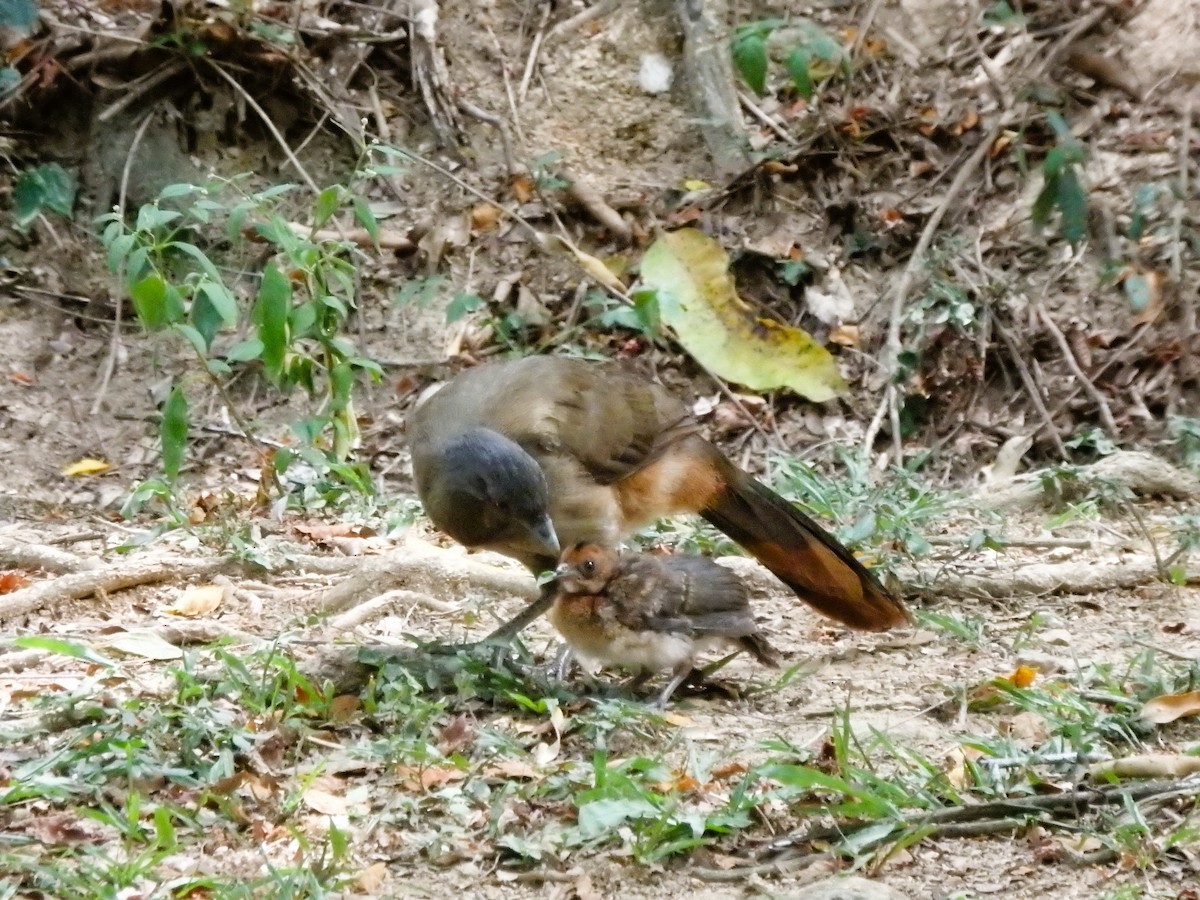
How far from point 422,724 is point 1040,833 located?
151cm

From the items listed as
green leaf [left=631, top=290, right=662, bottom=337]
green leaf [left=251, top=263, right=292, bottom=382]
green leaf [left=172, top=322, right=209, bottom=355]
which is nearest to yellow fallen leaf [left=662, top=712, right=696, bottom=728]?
green leaf [left=251, top=263, right=292, bottom=382]

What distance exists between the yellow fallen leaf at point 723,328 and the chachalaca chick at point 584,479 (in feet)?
8.07

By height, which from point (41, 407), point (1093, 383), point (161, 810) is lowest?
point (41, 407)

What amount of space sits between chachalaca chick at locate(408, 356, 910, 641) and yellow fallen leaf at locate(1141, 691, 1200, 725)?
111cm

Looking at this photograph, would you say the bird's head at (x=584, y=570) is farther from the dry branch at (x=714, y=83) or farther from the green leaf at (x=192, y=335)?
the dry branch at (x=714, y=83)

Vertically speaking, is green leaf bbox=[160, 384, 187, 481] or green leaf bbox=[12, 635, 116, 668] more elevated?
green leaf bbox=[12, 635, 116, 668]

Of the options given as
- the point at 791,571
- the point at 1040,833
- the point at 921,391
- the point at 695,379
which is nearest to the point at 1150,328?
the point at 921,391

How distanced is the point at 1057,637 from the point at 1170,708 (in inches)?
37.5

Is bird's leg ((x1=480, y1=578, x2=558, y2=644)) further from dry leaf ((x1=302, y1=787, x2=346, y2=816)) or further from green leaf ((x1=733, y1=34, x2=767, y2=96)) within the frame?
green leaf ((x1=733, y1=34, x2=767, y2=96))

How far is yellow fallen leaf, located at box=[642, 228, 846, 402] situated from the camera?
733cm

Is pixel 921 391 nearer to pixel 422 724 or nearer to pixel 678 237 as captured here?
pixel 678 237

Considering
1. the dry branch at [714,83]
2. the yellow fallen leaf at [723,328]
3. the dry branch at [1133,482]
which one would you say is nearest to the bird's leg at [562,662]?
the dry branch at [1133,482]

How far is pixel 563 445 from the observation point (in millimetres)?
4434

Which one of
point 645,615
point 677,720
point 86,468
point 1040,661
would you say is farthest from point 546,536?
point 86,468
